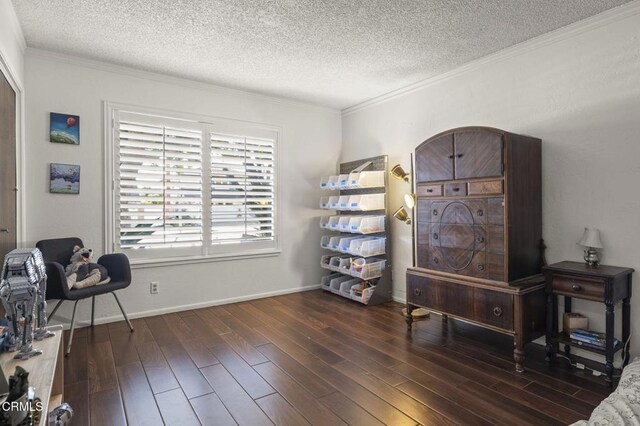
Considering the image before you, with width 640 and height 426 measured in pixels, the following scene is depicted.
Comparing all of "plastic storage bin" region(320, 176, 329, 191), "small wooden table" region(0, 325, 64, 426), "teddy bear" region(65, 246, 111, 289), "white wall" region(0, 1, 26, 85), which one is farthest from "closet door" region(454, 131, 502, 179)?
"white wall" region(0, 1, 26, 85)

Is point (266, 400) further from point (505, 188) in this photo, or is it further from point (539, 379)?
point (505, 188)

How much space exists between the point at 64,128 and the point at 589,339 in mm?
4777

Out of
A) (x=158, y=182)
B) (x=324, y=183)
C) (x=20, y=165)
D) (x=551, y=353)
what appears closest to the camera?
(x=551, y=353)

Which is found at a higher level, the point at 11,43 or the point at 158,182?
the point at 11,43

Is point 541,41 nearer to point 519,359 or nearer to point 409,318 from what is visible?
point 519,359

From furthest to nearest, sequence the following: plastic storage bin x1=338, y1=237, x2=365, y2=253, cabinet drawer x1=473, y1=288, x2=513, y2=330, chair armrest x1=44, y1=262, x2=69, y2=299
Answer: plastic storage bin x1=338, y1=237, x2=365, y2=253
chair armrest x1=44, y1=262, x2=69, y2=299
cabinet drawer x1=473, y1=288, x2=513, y2=330

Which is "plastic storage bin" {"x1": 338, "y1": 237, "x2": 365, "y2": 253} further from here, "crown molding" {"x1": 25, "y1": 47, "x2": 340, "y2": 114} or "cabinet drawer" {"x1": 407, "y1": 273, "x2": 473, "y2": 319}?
"crown molding" {"x1": 25, "y1": 47, "x2": 340, "y2": 114}

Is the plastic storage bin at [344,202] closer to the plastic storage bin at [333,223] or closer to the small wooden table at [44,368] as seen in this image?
the plastic storage bin at [333,223]

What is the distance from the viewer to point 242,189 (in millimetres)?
4434

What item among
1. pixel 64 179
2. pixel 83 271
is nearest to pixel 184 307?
pixel 83 271

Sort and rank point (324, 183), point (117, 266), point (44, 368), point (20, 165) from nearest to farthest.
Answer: point (44, 368) → point (20, 165) → point (117, 266) → point (324, 183)

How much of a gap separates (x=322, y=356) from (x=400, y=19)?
2722 millimetres

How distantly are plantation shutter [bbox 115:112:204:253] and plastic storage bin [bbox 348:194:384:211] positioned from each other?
5.94 ft

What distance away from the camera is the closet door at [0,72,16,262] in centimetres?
253
